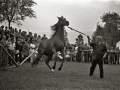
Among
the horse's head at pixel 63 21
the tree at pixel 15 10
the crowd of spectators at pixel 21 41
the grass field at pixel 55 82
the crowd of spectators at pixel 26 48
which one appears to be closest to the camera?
the grass field at pixel 55 82

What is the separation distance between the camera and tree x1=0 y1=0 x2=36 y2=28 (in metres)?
41.8

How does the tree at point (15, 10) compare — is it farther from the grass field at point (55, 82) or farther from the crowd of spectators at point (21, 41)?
the grass field at point (55, 82)

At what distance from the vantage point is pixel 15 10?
44.2 m

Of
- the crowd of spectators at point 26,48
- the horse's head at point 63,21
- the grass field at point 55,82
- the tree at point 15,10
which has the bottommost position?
the grass field at point 55,82

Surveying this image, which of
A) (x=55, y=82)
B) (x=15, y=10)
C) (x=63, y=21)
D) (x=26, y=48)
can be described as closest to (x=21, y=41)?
(x=26, y=48)

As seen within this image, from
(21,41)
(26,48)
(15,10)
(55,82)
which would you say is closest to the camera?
(55,82)

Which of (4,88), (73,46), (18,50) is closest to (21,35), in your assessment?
(18,50)

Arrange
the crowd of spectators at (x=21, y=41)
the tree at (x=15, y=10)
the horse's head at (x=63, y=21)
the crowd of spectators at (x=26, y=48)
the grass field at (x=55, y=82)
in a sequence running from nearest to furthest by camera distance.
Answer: the grass field at (x=55, y=82), the horse's head at (x=63, y=21), the crowd of spectators at (x=26, y=48), the crowd of spectators at (x=21, y=41), the tree at (x=15, y=10)

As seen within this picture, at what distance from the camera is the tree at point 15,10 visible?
137 feet

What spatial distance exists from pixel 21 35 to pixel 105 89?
687 inches

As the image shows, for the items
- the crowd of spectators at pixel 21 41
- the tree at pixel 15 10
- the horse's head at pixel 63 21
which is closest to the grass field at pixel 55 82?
the horse's head at pixel 63 21

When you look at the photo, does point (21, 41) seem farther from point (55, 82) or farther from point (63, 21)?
point (55, 82)

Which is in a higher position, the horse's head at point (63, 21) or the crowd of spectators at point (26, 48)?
the horse's head at point (63, 21)

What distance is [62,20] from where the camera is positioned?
13.9 metres
